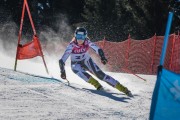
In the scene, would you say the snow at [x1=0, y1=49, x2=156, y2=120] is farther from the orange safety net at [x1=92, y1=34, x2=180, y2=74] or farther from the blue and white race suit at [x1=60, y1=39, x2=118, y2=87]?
the orange safety net at [x1=92, y1=34, x2=180, y2=74]

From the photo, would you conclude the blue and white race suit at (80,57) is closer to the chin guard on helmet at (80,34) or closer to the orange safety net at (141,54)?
the chin guard on helmet at (80,34)

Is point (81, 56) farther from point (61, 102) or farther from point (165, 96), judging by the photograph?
point (165, 96)

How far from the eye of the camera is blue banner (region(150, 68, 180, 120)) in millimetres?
3953

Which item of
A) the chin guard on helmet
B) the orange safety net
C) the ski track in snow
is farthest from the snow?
the orange safety net

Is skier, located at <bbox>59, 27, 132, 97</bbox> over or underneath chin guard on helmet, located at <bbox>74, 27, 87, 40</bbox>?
underneath

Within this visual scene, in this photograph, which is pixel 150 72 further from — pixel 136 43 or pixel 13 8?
pixel 13 8

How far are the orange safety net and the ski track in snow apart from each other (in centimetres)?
768

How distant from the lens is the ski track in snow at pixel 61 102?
19.1 feet

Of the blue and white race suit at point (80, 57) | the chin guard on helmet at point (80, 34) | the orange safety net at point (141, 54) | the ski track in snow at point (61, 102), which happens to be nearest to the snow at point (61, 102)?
the ski track in snow at point (61, 102)

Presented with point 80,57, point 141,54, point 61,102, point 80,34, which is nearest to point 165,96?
point 61,102

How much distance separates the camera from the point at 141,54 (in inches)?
710

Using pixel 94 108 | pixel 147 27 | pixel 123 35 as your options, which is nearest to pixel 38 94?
pixel 94 108

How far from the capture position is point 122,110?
22.2 feet

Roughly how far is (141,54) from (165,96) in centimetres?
1418
